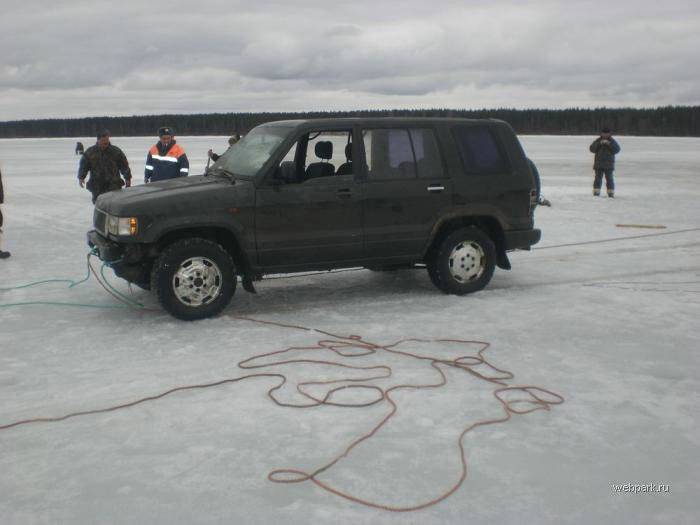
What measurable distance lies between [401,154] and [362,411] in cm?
369

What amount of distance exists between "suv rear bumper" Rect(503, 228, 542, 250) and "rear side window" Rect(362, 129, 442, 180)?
1.14 meters

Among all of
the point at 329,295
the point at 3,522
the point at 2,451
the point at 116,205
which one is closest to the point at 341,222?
the point at 329,295

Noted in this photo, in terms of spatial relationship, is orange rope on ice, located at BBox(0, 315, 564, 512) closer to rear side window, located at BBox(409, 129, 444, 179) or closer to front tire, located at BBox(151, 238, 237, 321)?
front tire, located at BBox(151, 238, 237, 321)

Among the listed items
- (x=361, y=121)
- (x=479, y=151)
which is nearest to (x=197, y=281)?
(x=361, y=121)

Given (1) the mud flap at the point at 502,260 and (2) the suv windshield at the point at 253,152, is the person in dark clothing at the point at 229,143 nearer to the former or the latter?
(2) the suv windshield at the point at 253,152

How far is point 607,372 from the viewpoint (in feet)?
18.3

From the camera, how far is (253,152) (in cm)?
759

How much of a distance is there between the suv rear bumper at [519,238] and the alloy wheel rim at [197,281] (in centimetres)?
331

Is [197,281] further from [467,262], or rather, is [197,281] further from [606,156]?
[606,156]

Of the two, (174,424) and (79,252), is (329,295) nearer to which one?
(174,424)

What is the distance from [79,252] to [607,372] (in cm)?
811

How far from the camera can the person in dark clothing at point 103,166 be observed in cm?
1137

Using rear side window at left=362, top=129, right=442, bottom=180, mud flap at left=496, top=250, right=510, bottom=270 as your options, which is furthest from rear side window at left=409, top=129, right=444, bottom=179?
mud flap at left=496, top=250, right=510, bottom=270

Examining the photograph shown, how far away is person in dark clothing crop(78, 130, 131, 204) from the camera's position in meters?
11.4
